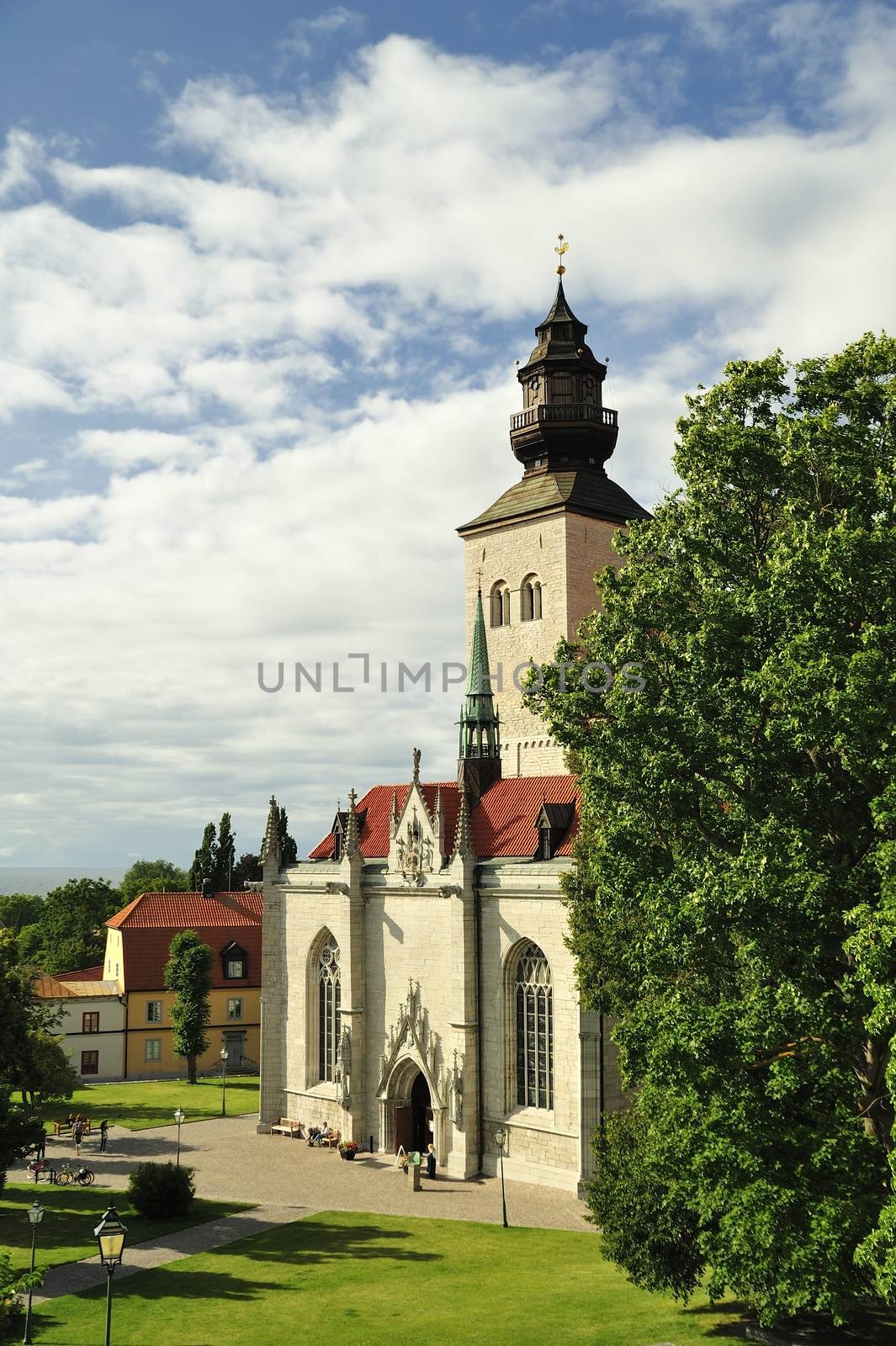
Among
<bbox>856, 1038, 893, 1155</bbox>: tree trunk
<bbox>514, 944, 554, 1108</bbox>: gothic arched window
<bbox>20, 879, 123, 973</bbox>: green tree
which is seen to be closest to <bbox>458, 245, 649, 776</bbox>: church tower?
<bbox>514, 944, 554, 1108</bbox>: gothic arched window

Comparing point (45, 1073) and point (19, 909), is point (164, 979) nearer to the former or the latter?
point (45, 1073)

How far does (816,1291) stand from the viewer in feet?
59.5

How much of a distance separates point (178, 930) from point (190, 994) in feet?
30.1

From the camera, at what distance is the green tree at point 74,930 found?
88.4 m

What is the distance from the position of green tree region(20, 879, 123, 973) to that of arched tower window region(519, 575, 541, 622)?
53502 mm

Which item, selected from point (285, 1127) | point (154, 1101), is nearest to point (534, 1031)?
point (285, 1127)

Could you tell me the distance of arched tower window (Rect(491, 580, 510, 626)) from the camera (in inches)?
2144

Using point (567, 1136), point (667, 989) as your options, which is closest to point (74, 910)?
point (567, 1136)

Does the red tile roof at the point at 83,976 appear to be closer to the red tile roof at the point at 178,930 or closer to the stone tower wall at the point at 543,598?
the red tile roof at the point at 178,930

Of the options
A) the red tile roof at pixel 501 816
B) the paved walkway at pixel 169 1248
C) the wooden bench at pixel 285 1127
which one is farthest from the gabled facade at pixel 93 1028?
the paved walkway at pixel 169 1248

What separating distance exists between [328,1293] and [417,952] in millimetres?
15018

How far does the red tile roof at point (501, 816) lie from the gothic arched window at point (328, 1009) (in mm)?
4387

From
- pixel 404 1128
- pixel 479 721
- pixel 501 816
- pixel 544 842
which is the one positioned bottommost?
pixel 404 1128

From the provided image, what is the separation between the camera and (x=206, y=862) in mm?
80125
